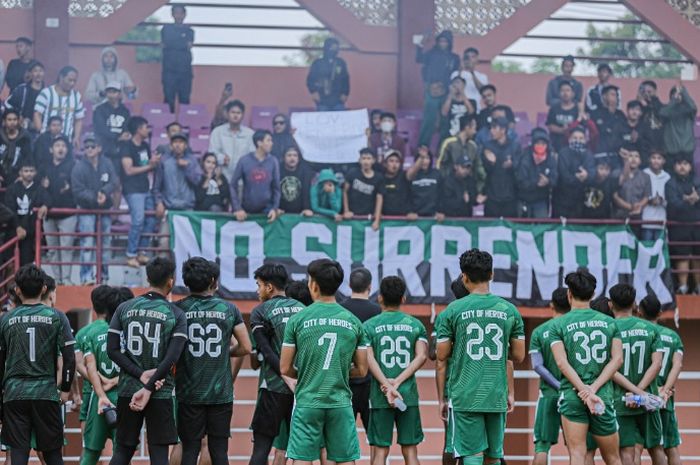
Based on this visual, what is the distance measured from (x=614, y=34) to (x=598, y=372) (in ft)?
154

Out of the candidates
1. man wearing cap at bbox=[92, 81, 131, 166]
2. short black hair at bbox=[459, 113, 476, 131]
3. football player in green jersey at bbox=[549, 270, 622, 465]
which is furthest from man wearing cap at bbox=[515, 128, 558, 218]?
football player in green jersey at bbox=[549, 270, 622, 465]

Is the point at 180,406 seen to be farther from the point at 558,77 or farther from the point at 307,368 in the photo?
the point at 558,77

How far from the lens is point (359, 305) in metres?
10.2

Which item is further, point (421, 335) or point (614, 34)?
point (614, 34)

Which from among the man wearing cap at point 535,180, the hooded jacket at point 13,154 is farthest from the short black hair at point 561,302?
the hooded jacket at point 13,154

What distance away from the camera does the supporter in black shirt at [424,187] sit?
51.1 ft

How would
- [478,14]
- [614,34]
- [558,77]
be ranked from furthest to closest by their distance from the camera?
1. [614,34]
2. [478,14]
3. [558,77]

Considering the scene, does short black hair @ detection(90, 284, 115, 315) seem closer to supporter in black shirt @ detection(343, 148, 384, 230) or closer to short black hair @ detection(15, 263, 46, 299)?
short black hair @ detection(15, 263, 46, 299)

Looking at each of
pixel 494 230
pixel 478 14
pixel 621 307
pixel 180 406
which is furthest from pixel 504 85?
pixel 180 406

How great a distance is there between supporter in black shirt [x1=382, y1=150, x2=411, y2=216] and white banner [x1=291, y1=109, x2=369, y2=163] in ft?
5.14

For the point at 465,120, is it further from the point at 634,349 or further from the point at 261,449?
the point at 261,449

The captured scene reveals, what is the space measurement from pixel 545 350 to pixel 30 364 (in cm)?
425

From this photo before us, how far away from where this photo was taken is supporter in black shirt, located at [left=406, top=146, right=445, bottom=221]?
51.1ft

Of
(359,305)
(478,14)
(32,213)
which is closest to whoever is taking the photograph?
(359,305)
